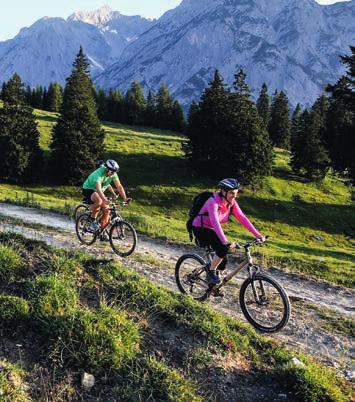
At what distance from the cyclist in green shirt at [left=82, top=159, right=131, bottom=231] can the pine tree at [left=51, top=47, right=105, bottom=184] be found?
36.3 m

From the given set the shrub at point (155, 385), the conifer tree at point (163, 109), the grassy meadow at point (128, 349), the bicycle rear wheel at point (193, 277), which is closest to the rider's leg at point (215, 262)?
the bicycle rear wheel at point (193, 277)

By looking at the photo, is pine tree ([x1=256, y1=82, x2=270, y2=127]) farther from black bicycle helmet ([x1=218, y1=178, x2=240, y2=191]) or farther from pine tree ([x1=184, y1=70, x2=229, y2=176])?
black bicycle helmet ([x1=218, y1=178, x2=240, y2=191])

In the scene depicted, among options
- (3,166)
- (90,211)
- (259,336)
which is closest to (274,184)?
(3,166)

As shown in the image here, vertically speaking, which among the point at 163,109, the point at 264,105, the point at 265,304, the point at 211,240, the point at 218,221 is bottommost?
the point at 265,304

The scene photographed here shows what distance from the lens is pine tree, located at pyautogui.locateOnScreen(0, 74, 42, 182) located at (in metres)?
50.5

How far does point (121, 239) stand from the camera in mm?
15305

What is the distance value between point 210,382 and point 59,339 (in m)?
2.50

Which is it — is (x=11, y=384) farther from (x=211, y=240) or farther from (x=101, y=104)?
(x=101, y=104)

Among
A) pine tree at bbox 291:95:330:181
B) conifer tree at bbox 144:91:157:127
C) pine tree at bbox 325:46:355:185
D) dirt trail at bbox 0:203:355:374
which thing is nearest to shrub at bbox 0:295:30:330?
dirt trail at bbox 0:203:355:374

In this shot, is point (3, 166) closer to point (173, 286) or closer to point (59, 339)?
point (173, 286)

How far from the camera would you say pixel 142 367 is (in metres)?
7.15

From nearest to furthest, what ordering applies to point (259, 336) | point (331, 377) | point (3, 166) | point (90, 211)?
point (331, 377) → point (259, 336) → point (90, 211) → point (3, 166)

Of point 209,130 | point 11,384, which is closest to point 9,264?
point 11,384

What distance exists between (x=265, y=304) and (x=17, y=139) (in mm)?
48194
